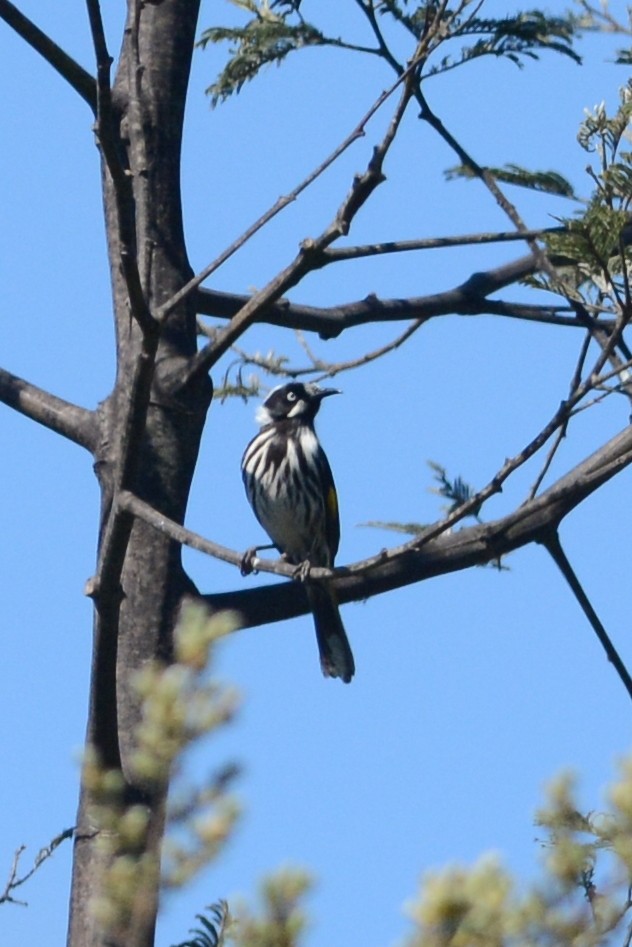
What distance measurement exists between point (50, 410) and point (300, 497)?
9.54 feet

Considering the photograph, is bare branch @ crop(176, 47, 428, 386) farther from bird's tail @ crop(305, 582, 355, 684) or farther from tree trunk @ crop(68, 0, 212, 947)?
bird's tail @ crop(305, 582, 355, 684)

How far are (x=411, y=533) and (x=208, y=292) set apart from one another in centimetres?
95

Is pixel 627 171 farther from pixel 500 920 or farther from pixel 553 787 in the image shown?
pixel 500 920

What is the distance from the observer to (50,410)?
4492 millimetres

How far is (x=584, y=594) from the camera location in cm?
451

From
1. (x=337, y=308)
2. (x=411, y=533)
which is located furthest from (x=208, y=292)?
(x=411, y=533)

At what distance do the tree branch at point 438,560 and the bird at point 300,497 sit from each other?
268cm

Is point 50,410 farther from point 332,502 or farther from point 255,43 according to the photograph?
point 332,502

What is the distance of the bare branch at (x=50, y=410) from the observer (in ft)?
14.5

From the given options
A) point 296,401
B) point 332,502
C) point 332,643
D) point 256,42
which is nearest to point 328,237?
point 256,42

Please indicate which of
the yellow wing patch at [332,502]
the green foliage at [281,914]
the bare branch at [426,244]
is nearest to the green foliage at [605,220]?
the bare branch at [426,244]

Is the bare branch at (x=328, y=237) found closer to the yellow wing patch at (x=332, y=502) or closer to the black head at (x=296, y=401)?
the yellow wing patch at (x=332, y=502)

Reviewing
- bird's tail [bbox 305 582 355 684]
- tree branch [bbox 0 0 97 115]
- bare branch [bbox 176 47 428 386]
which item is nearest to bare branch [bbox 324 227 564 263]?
bare branch [bbox 176 47 428 386]

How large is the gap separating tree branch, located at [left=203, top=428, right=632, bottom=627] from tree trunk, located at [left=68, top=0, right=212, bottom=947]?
19 centimetres
